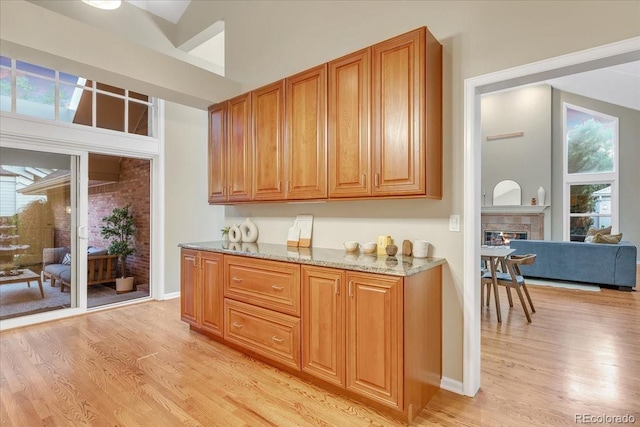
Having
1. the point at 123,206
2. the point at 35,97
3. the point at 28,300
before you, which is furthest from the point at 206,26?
the point at 28,300

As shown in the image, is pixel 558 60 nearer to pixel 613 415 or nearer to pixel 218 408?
pixel 613 415

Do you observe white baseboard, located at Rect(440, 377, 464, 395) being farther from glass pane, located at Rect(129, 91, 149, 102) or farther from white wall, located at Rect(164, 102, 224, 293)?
glass pane, located at Rect(129, 91, 149, 102)

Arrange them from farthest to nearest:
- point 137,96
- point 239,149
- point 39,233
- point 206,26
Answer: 1. point 137,96
2. point 206,26
3. point 39,233
4. point 239,149

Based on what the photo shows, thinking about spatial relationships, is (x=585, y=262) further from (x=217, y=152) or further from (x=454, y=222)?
(x=217, y=152)

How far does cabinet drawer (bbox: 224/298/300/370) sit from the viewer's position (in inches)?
98.2

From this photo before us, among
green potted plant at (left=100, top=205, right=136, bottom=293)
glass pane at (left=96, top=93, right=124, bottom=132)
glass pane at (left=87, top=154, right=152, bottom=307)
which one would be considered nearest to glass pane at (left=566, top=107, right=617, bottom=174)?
glass pane at (left=87, top=154, right=152, bottom=307)

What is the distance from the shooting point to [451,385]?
7.70 feet

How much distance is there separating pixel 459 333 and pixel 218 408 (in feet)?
5.57

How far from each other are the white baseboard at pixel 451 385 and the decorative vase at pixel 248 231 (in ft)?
7.35

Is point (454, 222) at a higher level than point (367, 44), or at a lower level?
lower

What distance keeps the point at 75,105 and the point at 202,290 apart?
2.92m

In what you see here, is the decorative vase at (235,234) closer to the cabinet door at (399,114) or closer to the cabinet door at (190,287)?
the cabinet door at (190,287)

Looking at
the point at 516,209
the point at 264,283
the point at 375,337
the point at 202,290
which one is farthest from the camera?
the point at 516,209

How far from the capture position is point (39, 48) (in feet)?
7.99
